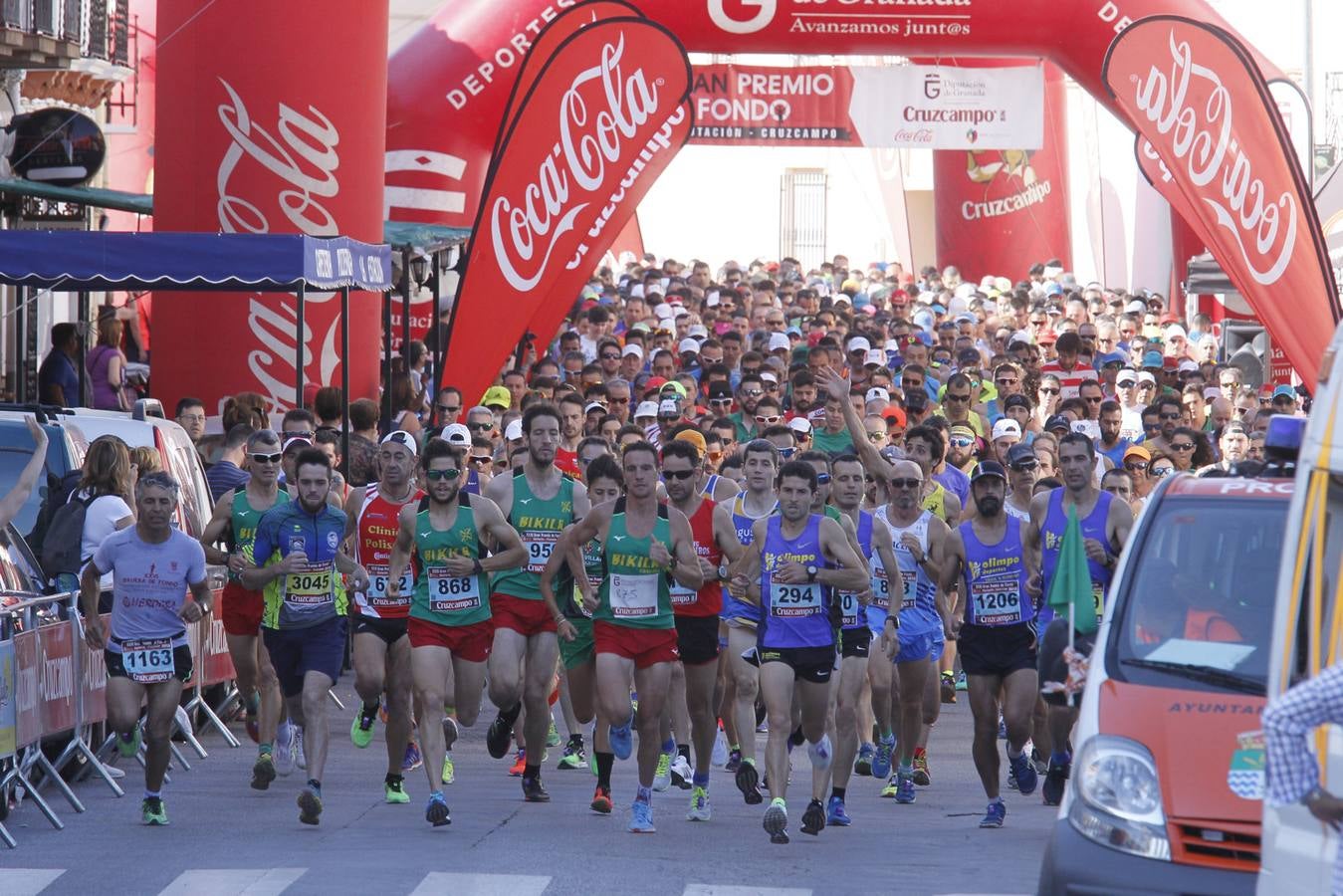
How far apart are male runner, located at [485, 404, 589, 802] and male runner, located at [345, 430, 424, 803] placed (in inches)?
18.0

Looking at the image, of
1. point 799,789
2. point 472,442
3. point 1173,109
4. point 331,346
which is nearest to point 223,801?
point 799,789

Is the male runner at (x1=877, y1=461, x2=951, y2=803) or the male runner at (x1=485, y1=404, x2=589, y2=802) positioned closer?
the male runner at (x1=485, y1=404, x2=589, y2=802)

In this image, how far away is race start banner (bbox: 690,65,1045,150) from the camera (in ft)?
82.0

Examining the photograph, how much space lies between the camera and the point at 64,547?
12078 millimetres

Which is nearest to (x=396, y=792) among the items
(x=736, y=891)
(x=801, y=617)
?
(x=801, y=617)

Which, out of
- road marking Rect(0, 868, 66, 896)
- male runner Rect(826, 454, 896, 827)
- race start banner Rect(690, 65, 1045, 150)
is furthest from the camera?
race start banner Rect(690, 65, 1045, 150)

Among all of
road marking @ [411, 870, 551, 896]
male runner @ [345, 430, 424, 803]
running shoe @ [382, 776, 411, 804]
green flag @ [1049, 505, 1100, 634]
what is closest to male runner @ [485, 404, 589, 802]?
male runner @ [345, 430, 424, 803]

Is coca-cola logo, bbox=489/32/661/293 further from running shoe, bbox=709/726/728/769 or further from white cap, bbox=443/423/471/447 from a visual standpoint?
running shoe, bbox=709/726/728/769

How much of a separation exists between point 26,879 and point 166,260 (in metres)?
7.41

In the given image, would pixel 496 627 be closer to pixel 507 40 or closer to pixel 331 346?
pixel 331 346

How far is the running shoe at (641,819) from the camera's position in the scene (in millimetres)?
10461

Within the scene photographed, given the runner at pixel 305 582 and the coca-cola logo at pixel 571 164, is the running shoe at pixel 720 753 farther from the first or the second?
the coca-cola logo at pixel 571 164

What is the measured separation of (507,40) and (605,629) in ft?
41.0

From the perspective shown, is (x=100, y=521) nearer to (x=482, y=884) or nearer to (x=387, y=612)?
(x=387, y=612)
